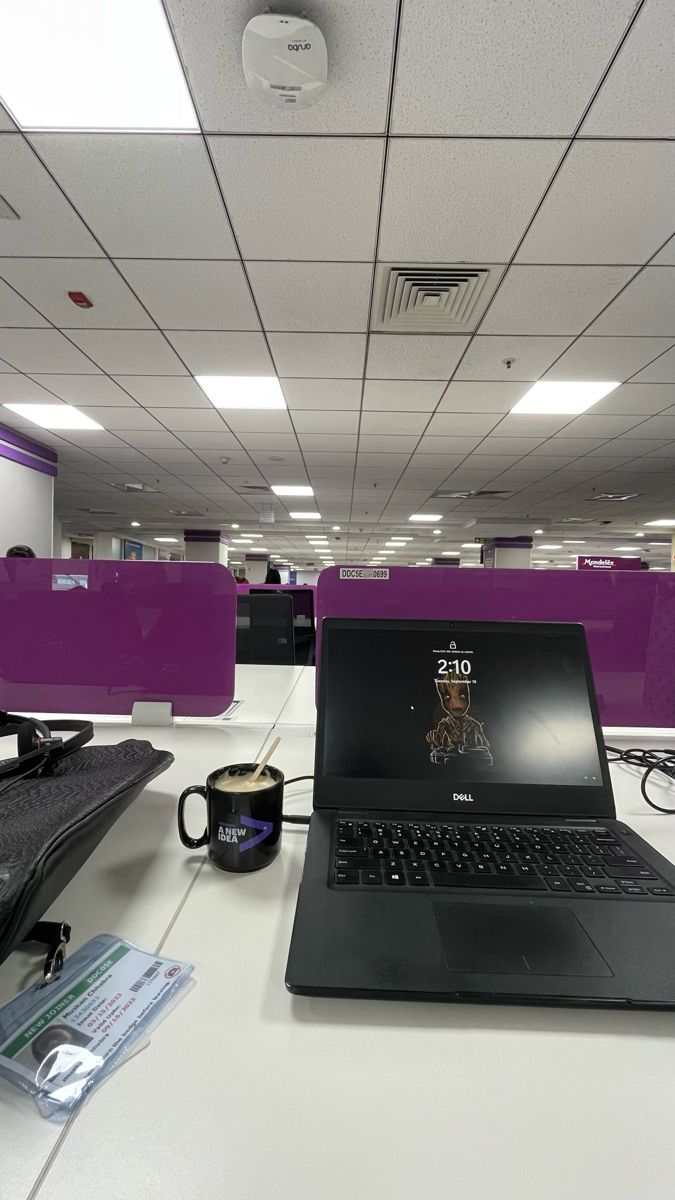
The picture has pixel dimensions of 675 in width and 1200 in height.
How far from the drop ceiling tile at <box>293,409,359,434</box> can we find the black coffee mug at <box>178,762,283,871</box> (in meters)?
3.84

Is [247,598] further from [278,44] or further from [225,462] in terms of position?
[225,462]

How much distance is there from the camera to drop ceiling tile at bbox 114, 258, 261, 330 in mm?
2219

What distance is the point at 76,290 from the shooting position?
2.44 meters

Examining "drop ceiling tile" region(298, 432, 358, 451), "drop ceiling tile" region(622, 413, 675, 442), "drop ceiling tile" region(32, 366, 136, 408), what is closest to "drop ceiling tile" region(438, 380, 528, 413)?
"drop ceiling tile" region(298, 432, 358, 451)

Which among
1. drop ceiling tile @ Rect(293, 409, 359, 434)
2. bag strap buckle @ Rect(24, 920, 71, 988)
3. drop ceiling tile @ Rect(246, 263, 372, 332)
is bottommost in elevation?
bag strap buckle @ Rect(24, 920, 71, 988)

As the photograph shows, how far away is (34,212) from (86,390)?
197cm

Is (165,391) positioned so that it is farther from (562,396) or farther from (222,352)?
(562,396)

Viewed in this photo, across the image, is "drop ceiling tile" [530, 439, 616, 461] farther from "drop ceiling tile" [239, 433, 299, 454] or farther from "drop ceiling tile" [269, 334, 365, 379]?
"drop ceiling tile" [239, 433, 299, 454]

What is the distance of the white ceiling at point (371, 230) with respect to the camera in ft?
4.27

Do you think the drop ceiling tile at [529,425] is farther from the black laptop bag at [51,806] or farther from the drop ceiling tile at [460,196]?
the black laptop bag at [51,806]

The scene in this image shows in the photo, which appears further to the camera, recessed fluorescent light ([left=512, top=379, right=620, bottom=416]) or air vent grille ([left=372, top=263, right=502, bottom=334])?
recessed fluorescent light ([left=512, top=379, right=620, bottom=416])

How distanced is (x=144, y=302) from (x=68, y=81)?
3.84ft

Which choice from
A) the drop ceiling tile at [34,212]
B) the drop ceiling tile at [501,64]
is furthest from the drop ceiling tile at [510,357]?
the drop ceiling tile at [34,212]

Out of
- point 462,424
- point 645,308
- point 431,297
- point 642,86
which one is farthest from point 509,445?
point 642,86
